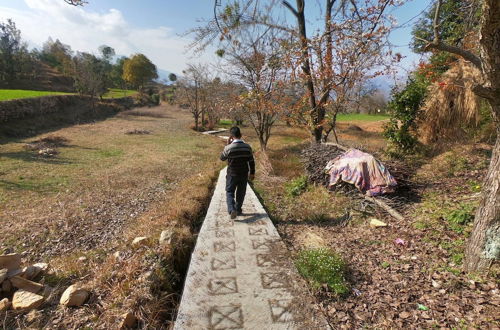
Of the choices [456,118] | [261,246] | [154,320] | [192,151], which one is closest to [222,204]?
[261,246]

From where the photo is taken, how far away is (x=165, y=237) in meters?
4.38

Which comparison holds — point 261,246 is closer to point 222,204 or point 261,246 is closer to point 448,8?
point 222,204

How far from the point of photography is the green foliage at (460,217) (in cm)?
411

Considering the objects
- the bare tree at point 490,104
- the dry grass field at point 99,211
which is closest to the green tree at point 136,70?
the dry grass field at point 99,211

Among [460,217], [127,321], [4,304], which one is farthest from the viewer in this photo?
[460,217]

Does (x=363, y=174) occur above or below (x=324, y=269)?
above

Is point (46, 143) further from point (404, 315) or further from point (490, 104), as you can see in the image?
point (490, 104)

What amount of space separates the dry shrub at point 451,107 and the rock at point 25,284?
11281 millimetres

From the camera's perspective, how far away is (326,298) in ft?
10.8

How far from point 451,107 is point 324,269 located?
30.3 ft

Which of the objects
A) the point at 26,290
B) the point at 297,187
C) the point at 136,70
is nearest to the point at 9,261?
the point at 26,290

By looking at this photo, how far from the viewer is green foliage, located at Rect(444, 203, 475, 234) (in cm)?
411

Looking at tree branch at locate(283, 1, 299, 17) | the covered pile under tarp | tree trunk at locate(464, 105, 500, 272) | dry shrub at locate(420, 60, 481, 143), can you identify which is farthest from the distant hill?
tree trunk at locate(464, 105, 500, 272)

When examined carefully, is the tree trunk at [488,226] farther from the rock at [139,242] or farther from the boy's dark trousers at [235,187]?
the rock at [139,242]
